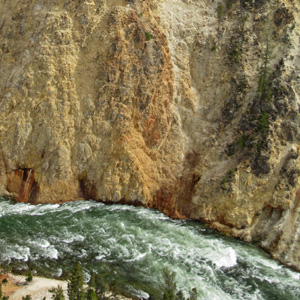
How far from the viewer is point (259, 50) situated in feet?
91.0

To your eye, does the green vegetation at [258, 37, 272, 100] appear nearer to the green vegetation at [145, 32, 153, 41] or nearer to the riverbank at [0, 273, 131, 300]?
the green vegetation at [145, 32, 153, 41]

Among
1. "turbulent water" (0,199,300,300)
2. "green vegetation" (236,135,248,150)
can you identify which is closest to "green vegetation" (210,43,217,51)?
"green vegetation" (236,135,248,150)

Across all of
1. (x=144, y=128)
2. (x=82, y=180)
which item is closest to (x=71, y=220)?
(x=82, y=180)

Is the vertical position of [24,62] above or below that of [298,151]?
above

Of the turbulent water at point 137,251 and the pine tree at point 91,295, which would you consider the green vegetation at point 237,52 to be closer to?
the turbulent water at point 137,251

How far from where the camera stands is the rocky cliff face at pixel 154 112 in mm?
23062

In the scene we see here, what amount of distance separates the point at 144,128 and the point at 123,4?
11.0 m

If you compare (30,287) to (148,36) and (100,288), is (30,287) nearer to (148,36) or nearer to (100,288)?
(100,288)

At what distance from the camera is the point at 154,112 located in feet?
86.4

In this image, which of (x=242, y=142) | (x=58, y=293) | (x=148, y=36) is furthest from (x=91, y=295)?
(x=148, y=36)

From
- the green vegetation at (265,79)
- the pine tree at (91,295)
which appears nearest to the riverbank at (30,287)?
the pine tree at (91,295)

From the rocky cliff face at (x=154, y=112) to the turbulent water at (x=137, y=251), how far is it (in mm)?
1480

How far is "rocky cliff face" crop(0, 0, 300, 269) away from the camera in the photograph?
75.7 ft

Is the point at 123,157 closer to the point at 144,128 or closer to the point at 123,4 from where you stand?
the point at 144,128
